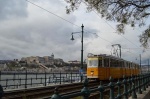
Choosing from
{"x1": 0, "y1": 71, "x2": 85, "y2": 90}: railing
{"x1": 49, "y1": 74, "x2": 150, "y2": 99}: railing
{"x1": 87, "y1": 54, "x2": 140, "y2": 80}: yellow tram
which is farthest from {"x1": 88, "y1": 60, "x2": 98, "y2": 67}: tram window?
{"x1": 49, "y1": 74, "x2": 150, "y2": 99}: railing

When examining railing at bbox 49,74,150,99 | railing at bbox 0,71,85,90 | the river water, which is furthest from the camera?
the river water

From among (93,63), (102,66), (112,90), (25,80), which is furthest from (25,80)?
(112,90)

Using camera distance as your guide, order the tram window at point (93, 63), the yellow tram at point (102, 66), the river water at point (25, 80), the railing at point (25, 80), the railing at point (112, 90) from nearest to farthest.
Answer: the railing at point (112, 90) < the railing at point (25, 80) < the river water at point (25, 80) < the yellow tram at point (102, 66) < the tram window at point (93, 63)

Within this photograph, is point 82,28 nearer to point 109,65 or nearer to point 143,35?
point 109,65

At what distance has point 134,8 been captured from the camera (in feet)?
59.5

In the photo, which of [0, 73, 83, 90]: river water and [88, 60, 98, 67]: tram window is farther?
[88, 60, 98, 67]: tram window

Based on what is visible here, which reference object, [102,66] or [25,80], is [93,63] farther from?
[25,80]

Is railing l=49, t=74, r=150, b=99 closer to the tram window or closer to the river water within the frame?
the river water

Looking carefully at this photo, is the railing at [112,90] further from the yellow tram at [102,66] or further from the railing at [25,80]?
the yellow tram at [102,66]

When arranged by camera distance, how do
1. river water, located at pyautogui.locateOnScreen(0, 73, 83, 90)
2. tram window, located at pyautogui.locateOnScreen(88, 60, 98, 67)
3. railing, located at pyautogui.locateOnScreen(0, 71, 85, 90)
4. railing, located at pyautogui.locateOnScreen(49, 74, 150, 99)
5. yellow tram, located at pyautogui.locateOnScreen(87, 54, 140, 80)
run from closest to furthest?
1. railing, located at pyautogui.locateOnScreen(49, 74, 150, 99)
2. railing, located at pyautogui.locateOnScreen(0, 71, 85, 90)
3. river water, located at pyautogui.locateOnScreen(0, 73, 83, 90)
4. yellow tram, located at pyautogui.locateOnScreen(87, 54, 140, 80)
5. tram window, located at pyautogui.locateOnScreen(88, 60, 98, 67)

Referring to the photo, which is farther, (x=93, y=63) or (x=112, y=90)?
(x=93, y=63)

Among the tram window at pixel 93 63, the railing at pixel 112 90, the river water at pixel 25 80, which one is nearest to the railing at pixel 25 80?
the river water at pixel 25 80

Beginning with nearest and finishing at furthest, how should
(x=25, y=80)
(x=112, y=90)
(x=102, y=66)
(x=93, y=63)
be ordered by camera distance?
(x=112, y=90) < (x=25, y=80) < (x=102, y=66) < (x=93, y=63)

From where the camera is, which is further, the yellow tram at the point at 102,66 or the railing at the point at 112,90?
the yellow tram at the point at 102,66
